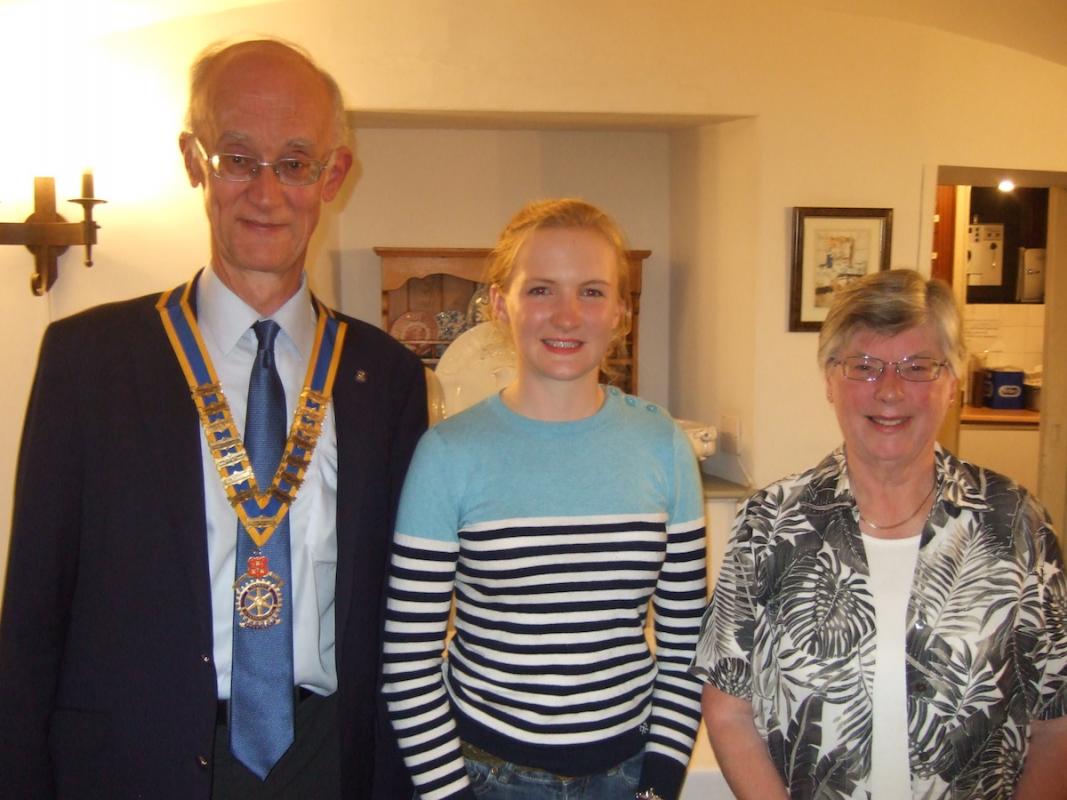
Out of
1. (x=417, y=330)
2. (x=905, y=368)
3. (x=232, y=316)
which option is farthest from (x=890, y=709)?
(x=417, y=330)

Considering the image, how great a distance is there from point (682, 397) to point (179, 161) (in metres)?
2.01

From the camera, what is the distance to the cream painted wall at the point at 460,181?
3541 millimetres

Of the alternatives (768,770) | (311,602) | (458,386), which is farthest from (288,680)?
(458,386)

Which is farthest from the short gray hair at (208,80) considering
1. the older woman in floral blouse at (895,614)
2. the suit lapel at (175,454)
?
the older woman in floral blouse at (895,614)

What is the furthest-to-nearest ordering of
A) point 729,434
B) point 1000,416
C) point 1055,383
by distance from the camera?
1. point 1000,416
2. point 1055,383
3. point 729,434

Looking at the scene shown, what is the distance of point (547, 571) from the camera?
121cm

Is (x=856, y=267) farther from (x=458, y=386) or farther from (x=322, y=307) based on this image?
(x=322, y=307)

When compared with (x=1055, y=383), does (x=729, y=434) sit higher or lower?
lower

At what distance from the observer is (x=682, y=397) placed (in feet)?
12.0

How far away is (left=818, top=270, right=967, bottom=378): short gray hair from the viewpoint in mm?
1202

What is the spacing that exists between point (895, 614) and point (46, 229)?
240cm

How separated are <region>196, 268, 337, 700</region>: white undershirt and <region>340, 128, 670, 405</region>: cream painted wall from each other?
229 centimetres

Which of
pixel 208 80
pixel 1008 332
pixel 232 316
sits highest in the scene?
pixel 208 80

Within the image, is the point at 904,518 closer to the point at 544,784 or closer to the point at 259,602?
the point at 544,784
